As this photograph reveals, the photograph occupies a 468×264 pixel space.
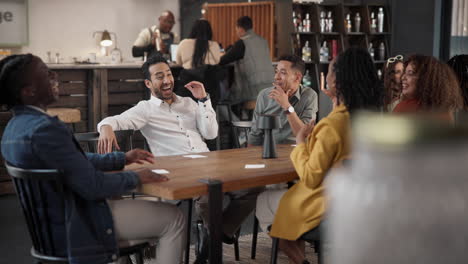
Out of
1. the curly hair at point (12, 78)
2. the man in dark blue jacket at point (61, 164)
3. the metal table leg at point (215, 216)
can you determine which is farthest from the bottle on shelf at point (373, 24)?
the curly hair at point (12, 78)

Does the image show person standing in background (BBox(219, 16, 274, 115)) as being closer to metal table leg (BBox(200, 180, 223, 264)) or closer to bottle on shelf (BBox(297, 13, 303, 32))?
bottle on shelf (BBox(297, 13, 303, 32))

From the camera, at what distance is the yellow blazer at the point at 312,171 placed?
8.34 ft

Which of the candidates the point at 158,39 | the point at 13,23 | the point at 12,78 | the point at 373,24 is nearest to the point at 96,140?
the point at 12,78

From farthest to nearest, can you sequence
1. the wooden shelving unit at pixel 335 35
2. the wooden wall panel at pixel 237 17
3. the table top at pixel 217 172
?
1. the wooden shelving unit at pixel 335 35
2. the wooden wall panel at pixel 237 17
3. the table top at pixel 217 172

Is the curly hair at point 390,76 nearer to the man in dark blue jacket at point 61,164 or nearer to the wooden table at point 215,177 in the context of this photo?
the wooden table at point 215,177

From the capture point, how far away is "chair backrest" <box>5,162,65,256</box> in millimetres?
2209

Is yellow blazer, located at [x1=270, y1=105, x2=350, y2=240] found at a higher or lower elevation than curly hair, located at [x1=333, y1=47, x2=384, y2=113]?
lower

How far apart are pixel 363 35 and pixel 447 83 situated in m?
6.35

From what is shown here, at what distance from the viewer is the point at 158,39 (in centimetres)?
811

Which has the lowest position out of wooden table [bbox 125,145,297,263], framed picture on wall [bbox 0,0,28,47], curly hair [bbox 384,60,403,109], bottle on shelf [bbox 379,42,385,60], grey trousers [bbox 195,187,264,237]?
grey trousers [bbox 195,187,264,237]

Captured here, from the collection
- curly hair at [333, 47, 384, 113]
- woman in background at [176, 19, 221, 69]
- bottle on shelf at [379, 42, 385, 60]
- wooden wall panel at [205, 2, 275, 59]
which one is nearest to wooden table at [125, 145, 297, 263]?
curly hair at [333, 47, 384, 113]

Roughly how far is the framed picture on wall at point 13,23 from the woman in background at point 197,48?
3782 millimetres

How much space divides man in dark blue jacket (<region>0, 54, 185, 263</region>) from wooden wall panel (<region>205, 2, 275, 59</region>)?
6.66 meters

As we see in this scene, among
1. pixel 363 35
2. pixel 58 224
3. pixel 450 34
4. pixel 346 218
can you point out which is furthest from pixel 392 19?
pixel 346 218
